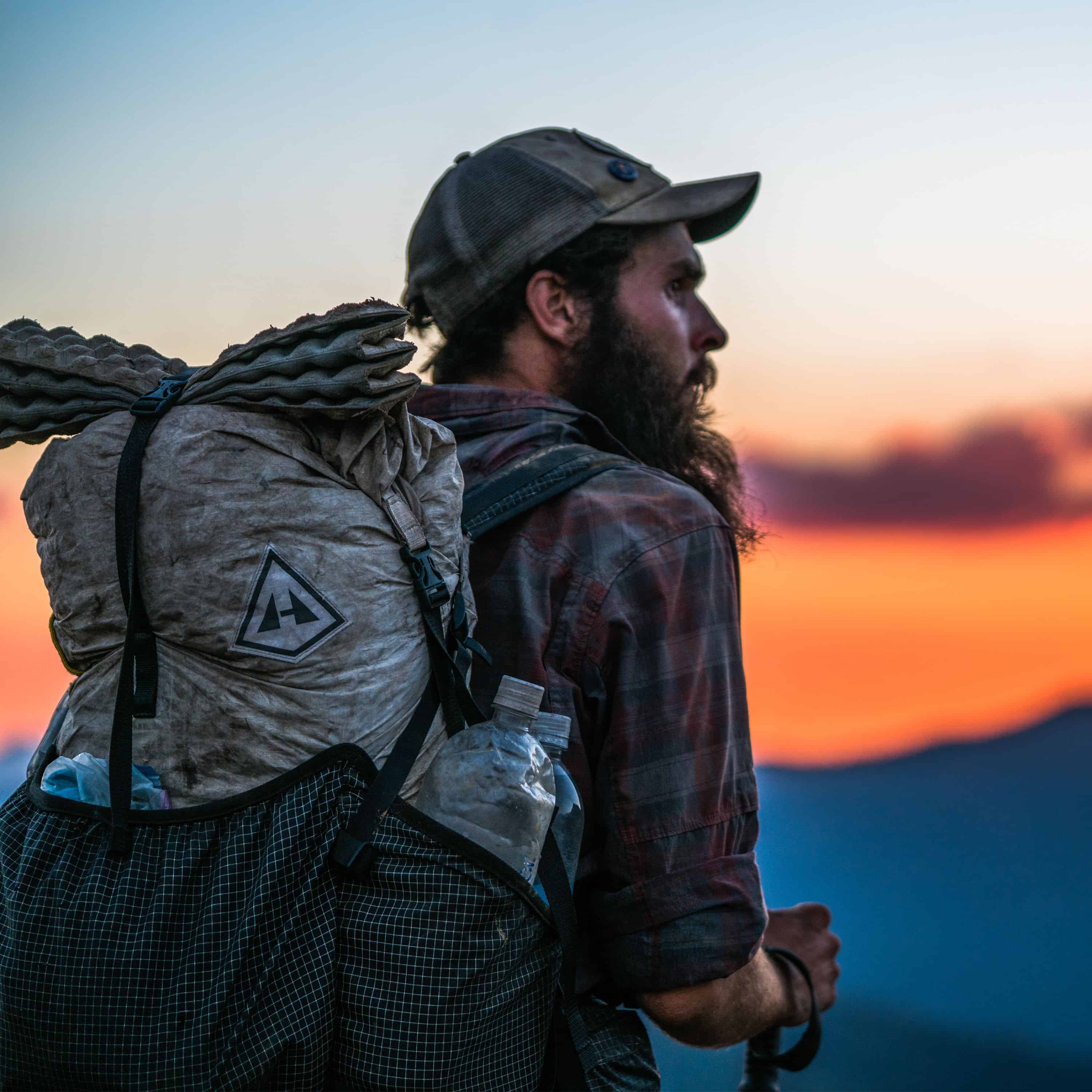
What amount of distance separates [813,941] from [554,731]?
2.99 feet

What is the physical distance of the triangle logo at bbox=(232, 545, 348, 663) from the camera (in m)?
1.21

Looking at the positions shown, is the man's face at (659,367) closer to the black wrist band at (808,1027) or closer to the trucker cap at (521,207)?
the trucker cap at (521,207)

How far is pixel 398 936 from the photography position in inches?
47.4

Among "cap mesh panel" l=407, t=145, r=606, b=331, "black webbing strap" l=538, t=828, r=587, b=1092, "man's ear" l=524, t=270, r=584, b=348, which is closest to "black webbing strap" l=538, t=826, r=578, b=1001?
"black webbing strap" l=538, t=828, r=587, b=1092

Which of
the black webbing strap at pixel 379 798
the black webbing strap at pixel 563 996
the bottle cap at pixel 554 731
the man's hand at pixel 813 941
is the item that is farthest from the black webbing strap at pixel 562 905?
the man's hand at pixel 813 941

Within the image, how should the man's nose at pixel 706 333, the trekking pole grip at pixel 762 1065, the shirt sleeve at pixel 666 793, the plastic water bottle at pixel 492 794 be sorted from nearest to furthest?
the plastic water bottle at pixel 492 794 < the shirt sleeve at pixel 666 793 < the trekking pole grip at pixel 762 1065 < the man's nose at pixel 706 333

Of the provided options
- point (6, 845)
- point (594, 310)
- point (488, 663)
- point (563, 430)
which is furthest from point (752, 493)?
point (6, 845)

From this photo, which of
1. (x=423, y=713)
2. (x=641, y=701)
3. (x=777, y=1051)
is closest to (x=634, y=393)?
(x=641, y=701)

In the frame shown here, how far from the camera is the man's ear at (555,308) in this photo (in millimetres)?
2205

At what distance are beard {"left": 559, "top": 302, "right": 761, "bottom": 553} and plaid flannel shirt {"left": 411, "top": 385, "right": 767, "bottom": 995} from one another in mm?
507

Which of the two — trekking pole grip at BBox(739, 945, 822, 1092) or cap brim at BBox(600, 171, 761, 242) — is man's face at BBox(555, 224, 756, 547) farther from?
trekking pole grip at BBox(739, 945, 822, 1092)

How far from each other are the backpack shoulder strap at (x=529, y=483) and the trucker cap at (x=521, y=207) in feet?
2.09

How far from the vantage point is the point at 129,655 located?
1.23 metres

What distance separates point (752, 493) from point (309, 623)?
1591 millimetres
